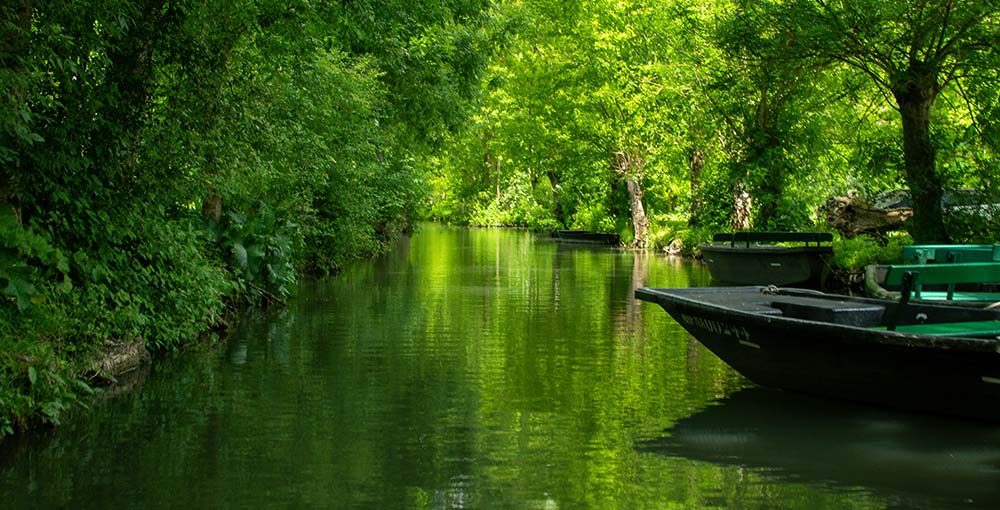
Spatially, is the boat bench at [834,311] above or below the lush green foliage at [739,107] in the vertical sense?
below

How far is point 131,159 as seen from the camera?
1073cm

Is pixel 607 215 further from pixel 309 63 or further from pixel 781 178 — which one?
pixel 309 63

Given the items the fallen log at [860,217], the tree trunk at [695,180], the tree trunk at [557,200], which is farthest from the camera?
the tree trunk at [557,200]

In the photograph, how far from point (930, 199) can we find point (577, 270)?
11.1 metres

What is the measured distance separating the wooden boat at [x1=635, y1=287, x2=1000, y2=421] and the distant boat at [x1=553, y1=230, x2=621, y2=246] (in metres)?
36.4

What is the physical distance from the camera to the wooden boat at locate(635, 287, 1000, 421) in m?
8.55

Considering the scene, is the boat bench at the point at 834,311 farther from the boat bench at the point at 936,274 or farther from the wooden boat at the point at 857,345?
the boat bench at the point at 936,274

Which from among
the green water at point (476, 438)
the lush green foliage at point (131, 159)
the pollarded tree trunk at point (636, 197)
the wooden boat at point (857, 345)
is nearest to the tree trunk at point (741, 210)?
the pollarded tree trunk at point (636, 197)

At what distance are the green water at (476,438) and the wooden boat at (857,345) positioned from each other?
24 cm

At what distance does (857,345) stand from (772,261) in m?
15.6

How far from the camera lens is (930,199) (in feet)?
66.3

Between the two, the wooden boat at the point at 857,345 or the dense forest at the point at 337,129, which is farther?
the dense forest at the point at 337,129

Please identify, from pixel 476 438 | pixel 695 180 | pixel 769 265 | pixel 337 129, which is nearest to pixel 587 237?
pixel 695 180

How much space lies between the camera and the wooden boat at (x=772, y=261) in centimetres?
2333
